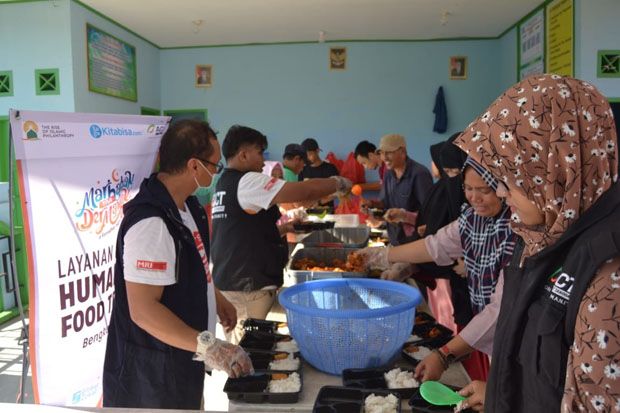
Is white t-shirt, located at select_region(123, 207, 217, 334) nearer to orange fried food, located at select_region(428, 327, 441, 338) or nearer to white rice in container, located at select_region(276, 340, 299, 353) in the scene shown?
white rice in container, located at select_region(276, 340, 299, 353)

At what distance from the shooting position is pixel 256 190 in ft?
7.79

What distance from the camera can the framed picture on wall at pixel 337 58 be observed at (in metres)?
7.73

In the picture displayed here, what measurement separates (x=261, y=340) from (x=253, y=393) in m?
0.41

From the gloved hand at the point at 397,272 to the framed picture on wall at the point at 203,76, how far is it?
20.6 feet

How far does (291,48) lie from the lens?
7797mm

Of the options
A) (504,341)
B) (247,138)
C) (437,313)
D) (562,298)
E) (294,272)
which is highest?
(247,138)

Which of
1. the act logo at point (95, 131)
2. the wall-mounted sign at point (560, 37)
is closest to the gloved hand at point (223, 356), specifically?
the act logo at point (95, 131)

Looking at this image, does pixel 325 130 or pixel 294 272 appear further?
pixel 325 130

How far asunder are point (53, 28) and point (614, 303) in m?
6.17

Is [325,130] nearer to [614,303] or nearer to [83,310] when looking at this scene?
[83,310]

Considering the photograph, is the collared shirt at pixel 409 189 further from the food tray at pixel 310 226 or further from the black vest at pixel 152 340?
the black vest at pixel 152 340

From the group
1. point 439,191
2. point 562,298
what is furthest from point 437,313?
point 562,298

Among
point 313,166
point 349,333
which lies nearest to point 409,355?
point 349,333

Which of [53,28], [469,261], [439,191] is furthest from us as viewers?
[53,28]
